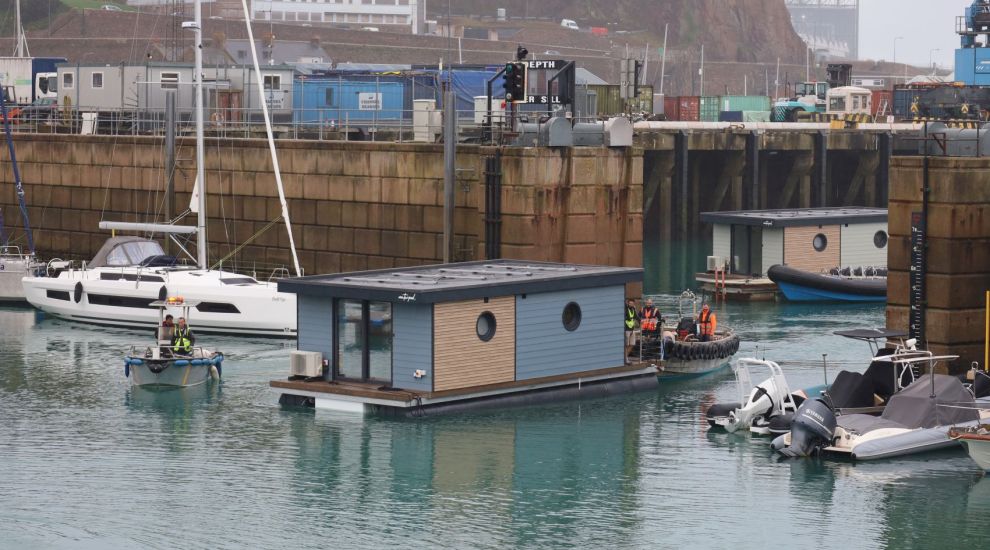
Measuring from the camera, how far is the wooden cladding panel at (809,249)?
67812mm

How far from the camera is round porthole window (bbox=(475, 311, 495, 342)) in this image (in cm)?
4022

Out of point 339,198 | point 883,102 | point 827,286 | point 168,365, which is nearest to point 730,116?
point 883,102

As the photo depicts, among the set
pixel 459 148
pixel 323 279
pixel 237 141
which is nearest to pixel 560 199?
pixel 459 148

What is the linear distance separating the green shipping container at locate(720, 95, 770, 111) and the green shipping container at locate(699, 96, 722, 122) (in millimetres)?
781

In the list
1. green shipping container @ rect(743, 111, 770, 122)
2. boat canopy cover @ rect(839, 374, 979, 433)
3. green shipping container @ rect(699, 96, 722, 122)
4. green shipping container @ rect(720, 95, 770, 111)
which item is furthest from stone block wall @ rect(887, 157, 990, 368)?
green shipping container @ rect(720, 95, 770, 111)

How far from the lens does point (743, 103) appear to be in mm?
137625

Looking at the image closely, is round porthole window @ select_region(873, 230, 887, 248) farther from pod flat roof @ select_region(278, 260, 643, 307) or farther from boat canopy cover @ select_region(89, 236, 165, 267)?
boat canopy cover @ select_region(89, 236, 165, 267)

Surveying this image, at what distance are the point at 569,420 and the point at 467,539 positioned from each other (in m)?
10.4

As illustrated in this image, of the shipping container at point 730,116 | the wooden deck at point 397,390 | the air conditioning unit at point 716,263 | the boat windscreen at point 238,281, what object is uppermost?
the shipping container at point 730,116

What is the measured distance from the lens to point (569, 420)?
40.9 meters

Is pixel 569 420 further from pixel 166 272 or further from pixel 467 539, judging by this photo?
pixel 166 272

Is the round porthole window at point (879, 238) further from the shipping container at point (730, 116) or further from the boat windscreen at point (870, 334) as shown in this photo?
the shipping container at point (730, 116)

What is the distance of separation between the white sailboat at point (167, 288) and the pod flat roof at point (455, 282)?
10.7 m

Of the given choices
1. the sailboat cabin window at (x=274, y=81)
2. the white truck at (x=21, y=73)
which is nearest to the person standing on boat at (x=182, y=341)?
the sailboat cabin window at (x=274, y=81)
